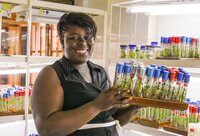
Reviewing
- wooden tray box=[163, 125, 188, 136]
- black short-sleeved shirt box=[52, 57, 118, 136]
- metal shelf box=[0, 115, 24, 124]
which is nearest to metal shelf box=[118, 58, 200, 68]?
wooden tray box=[163, 125, 188, 136]

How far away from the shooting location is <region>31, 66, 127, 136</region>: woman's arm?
129 cm

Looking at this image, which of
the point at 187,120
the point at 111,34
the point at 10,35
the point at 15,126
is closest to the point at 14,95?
the point at 15,126

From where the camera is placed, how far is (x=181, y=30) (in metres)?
2.64

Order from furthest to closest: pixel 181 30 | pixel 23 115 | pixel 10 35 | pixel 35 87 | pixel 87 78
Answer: pixel 10 35 < pixel 181 30 < pixel 23 115 < pixel 87 78 < pixel 35 87

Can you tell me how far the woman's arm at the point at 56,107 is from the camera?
4.24ft

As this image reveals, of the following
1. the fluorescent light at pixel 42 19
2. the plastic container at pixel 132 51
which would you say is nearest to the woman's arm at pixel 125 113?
the plastic container at pixel 132 51

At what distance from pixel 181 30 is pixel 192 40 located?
23.9 inches

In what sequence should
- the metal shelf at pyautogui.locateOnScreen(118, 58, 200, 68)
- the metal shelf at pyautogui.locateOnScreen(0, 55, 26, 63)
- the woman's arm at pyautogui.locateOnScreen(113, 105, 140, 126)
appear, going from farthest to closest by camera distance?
the metal shelf at pyautogui.locateOnScreen(0, 55, 26, 63), the metal shelf at pyautogui.locateOnScreen(118, 58, 200, 68), the woman's arm at pyautogui.locateOnScreen(113, 105, 140, 126)

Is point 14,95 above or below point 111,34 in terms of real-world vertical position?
below

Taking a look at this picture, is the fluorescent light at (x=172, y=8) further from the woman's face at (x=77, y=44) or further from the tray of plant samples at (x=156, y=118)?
the woman's face at (x=77, y=44)

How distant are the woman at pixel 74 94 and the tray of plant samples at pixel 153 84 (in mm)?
138

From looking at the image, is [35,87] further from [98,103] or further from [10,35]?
[10,35]

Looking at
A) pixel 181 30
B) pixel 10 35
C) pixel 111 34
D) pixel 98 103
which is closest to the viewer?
pixel 98 103

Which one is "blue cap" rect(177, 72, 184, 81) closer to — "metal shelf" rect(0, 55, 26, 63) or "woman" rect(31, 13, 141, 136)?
"woman" rect(31, 13, 141, 136)
